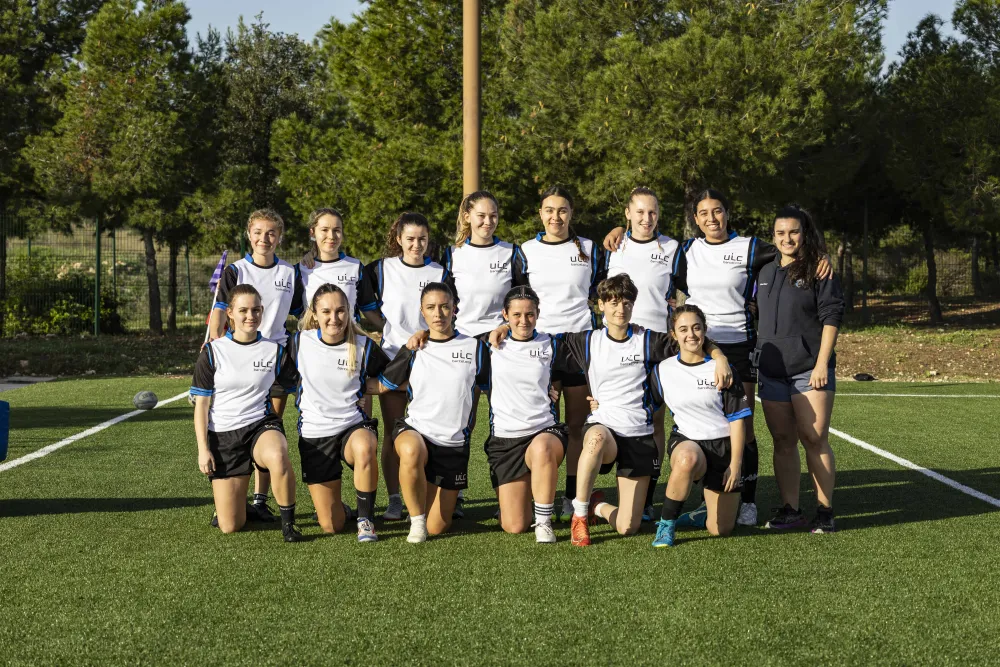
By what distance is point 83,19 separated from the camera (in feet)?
74.2

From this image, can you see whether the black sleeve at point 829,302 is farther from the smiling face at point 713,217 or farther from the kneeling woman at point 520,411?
the kneeling woman at point 520,411

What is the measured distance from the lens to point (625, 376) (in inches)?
222

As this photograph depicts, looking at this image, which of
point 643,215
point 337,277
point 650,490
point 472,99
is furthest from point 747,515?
point 472,99

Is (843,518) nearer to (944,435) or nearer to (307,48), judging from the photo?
(944,435)

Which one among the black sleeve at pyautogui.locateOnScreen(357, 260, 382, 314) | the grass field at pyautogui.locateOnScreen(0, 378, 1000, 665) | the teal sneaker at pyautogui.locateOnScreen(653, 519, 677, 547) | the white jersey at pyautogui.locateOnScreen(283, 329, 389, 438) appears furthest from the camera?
the black sleeve at pyautogui.locateOnScreen(357, 260, 382, 314)

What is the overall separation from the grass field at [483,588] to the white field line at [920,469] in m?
0.10

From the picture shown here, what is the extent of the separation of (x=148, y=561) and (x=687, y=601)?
8.43ft

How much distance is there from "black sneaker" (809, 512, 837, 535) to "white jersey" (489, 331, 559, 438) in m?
1.53

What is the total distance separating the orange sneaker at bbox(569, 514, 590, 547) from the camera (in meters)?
5.30

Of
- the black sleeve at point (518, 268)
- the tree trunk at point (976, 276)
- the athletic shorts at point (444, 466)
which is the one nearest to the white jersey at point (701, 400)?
the black sleeve at point (518, 268)

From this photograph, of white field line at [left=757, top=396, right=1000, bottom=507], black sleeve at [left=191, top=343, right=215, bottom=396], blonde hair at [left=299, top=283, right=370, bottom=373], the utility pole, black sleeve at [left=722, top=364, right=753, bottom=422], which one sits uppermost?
the utility pole

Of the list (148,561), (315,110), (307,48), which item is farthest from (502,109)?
(148,561)

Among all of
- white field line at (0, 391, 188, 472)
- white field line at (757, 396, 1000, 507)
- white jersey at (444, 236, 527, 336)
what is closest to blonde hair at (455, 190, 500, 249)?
white jersey at (444, 236, 527, 336)

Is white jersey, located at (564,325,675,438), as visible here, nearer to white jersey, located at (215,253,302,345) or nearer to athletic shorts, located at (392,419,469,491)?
athletic shorts, located at (392,419,469,491)
